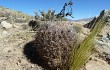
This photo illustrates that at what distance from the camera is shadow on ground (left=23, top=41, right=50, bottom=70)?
19.3 ft

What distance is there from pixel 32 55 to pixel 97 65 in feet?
5.79

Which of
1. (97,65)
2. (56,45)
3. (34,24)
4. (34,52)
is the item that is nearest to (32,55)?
(34,52)

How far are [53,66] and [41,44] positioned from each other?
25.4 inches

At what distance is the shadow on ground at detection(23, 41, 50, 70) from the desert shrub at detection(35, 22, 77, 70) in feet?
0.54

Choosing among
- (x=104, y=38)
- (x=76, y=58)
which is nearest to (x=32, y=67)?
(x=76, y=58)

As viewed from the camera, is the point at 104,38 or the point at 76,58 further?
the point at 104,38

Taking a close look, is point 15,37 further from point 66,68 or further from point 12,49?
point 66,68

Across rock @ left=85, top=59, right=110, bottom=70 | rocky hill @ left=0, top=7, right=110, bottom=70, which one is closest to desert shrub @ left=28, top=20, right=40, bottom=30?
rocky hill @ left=0, top=7, right=110, bottom=70

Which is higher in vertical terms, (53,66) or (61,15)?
(61,15)

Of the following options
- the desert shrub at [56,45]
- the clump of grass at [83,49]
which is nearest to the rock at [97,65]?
the desert shrub at [56,45]

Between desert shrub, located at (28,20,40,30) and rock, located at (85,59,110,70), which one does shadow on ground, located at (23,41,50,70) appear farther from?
desert shrub, located at (28,20,40,30)

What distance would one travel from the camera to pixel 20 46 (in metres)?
6.71

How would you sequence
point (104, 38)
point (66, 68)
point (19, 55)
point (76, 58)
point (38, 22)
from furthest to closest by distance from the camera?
point (38, 22)
point (104, 38)
point (19, 55)
point (66, 68)
point (76, 58)

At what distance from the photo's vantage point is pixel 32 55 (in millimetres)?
6281
